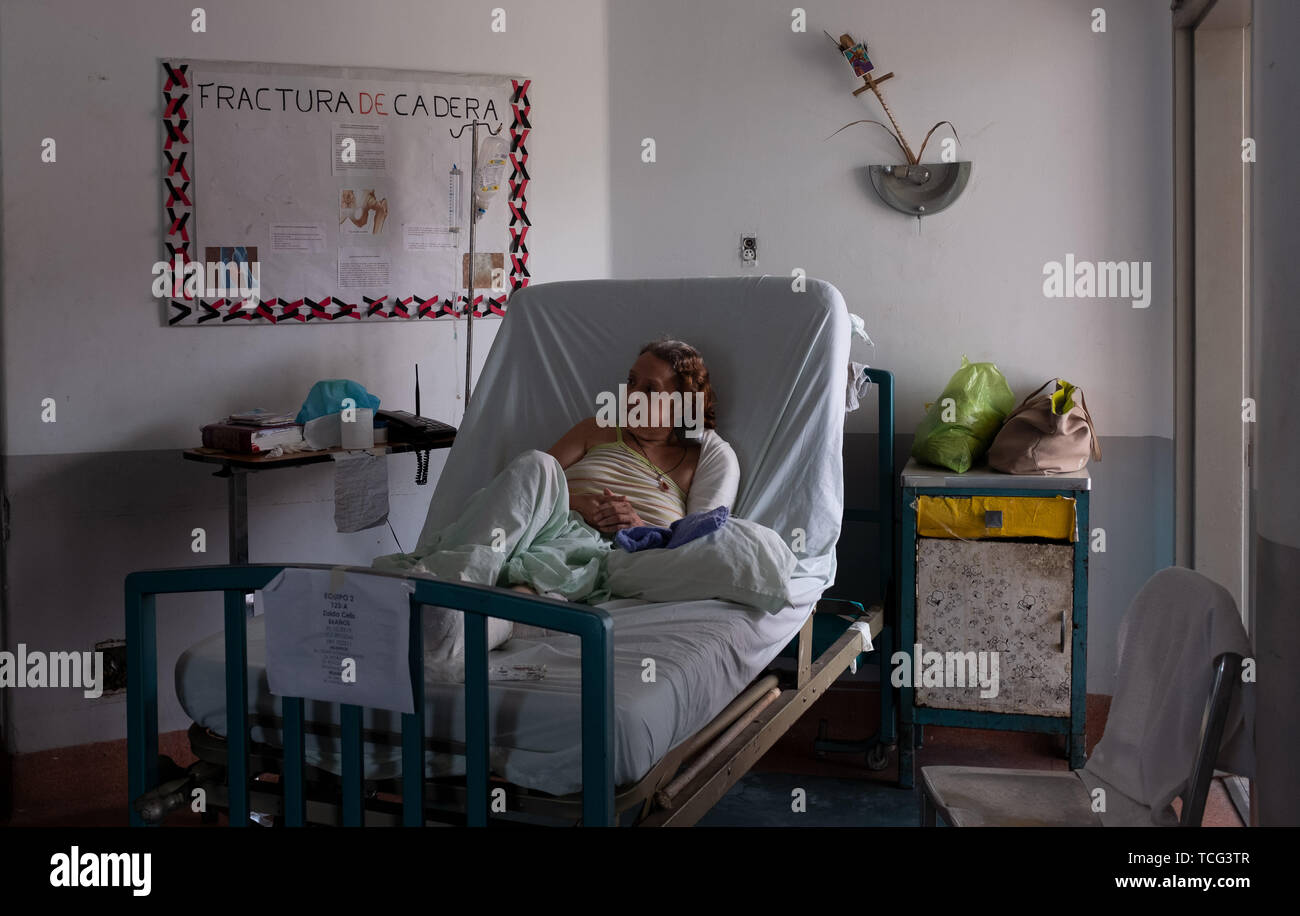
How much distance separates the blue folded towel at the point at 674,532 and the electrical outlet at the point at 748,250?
1262mm

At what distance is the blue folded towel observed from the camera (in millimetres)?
2371

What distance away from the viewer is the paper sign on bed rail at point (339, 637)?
1.59 m

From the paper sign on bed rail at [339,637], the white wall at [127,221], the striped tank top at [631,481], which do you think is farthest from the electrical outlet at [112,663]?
the paper sign on bed rail at [339,637]

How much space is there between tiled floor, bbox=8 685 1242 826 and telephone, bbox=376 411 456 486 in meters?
1.04

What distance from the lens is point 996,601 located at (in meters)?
3.00

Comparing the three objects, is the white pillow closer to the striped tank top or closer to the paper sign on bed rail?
the striped tank top

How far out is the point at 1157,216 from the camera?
326cm

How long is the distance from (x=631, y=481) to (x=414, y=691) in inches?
50.1

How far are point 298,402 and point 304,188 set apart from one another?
0.60 m

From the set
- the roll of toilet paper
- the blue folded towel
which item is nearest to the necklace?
the blue folded towel

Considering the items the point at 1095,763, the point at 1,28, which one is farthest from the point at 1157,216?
the point at 1,28

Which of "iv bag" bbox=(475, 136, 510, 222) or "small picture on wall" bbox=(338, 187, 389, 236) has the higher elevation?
"iv bag" bbox=(475, 136, 510, 222)

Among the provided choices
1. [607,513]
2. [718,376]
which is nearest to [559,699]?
[607,513]
